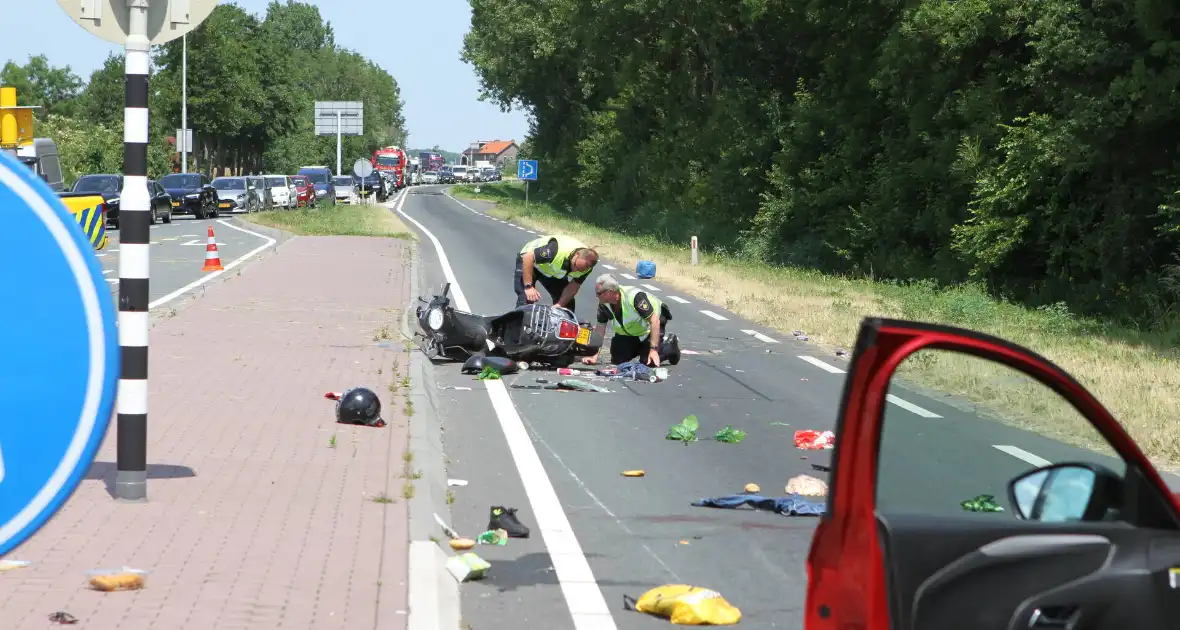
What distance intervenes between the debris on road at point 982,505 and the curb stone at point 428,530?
8.60 ft

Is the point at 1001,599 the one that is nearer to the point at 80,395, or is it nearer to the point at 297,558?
the point at 80,395

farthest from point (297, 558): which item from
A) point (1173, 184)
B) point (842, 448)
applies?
point (1173, 184)

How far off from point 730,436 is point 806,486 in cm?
182

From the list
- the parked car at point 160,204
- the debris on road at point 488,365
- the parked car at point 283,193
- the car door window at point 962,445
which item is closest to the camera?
the car door window at point 962,445

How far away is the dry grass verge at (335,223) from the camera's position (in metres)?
41.4

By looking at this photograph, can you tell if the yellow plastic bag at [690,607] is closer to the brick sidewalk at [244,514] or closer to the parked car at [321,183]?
the brick sidewalk at [244,514]

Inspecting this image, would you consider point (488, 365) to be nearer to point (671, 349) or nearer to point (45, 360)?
point (671, 349)

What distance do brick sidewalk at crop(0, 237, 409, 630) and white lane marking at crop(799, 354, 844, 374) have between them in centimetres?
429

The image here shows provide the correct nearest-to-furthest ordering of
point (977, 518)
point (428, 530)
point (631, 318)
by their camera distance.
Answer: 1. point (977, 518)
2. point (428, 530)
3. point (631, 318)

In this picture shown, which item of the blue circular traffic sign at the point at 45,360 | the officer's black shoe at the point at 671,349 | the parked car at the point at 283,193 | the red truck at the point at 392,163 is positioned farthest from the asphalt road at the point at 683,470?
the red truck at the point at 392,163

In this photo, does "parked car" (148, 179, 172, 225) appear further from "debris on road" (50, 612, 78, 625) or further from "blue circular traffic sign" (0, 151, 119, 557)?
"blue circular traffic sign" (0, 151, 119, 557)

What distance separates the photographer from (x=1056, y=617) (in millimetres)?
3010

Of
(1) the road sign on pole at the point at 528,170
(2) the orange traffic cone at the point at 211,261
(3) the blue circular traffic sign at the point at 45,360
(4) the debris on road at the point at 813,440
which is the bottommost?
(2) the orange traffic cone at the point at 211,261

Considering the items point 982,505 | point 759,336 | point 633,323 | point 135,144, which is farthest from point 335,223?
point 982,505
